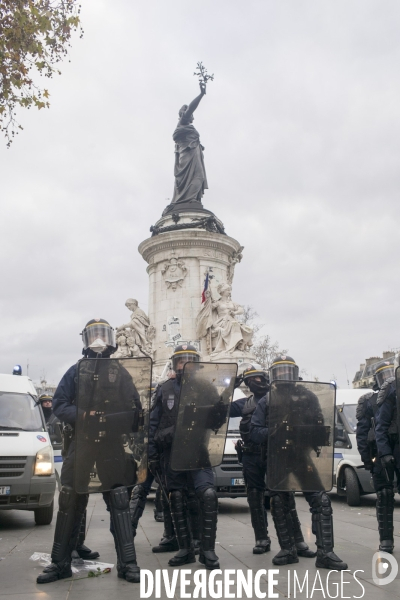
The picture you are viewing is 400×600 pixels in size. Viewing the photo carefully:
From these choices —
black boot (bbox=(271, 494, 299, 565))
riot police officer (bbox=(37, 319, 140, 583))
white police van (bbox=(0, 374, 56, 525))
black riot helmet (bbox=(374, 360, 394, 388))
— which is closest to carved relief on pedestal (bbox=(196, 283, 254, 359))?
white police van (bbox=(0, 374, 56, 525))

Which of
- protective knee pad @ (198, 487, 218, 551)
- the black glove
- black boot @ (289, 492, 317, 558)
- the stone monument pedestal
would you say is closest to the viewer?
protective knee pad @ (198, 487, 218, 551)

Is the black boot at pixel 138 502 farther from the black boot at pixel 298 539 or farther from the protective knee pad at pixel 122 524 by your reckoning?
the black boot at pixel 298 539

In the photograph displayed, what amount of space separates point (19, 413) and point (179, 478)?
12.7 ft

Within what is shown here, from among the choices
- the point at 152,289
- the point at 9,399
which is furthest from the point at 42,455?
the point at 152,289

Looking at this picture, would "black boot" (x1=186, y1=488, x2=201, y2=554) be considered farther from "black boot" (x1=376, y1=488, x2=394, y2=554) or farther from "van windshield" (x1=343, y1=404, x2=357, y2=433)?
"van windshield" (x1=343, y1=404, x2=357, y2=433)

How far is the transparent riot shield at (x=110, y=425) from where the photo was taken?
5.19m

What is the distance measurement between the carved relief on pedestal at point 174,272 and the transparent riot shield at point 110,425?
57.9 feet

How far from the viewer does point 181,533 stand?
19.0 feet

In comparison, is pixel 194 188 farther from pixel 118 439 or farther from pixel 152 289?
pixel 118 439

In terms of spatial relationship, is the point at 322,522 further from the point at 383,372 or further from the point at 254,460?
the point at 383,372

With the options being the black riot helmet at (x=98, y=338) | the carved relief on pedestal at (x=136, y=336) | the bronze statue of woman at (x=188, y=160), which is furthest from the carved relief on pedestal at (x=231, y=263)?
the black riot helmet at (x=98, y=338)

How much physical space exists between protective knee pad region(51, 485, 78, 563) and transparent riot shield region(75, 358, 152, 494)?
7.1 inches

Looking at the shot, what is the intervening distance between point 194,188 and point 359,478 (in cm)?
1689

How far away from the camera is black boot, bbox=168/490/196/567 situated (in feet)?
18.6
